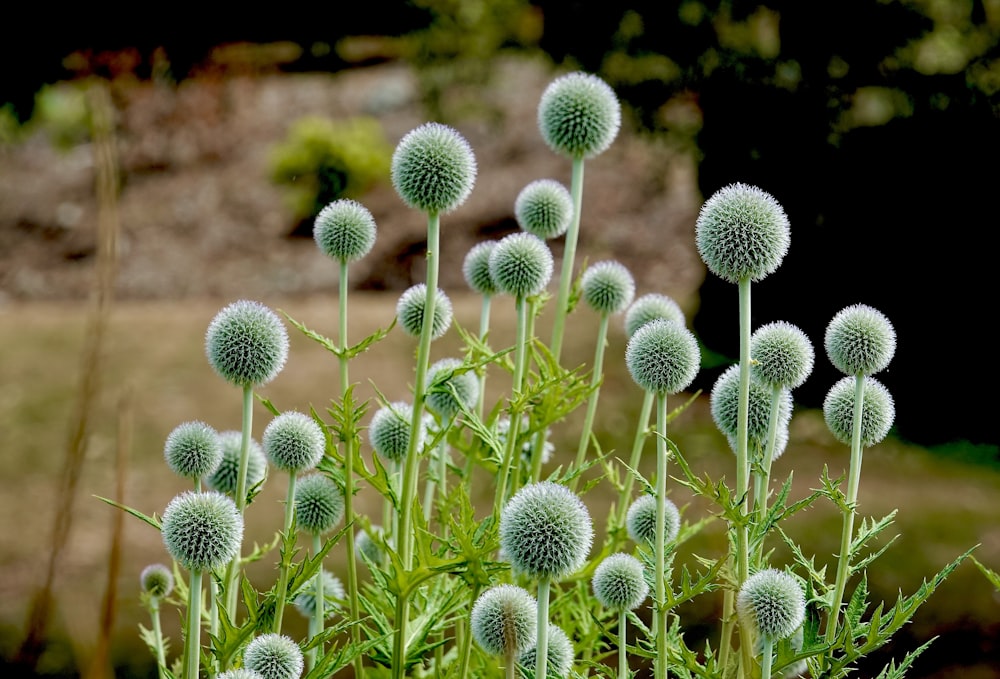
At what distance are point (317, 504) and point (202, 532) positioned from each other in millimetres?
439

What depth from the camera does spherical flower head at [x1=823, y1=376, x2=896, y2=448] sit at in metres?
1.92

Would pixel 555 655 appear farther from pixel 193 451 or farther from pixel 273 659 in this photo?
pixel 193 451

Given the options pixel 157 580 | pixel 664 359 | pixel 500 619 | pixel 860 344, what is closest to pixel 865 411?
pixel 860 344

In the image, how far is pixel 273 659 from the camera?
1.60 metres

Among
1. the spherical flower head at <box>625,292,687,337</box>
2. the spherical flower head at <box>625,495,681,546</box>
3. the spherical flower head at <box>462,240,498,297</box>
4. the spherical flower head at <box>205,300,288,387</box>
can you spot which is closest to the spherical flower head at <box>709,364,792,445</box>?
the spherical flower head at <box>625,495,681,546</box>

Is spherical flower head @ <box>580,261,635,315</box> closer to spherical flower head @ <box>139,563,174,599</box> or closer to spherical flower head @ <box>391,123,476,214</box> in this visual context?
spherical flower head @ <box>391,123,476,214</box>

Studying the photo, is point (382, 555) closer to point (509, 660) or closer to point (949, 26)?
point (509, 660)

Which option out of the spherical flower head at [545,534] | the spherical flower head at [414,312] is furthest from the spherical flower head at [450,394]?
the spherical flower head at [545,534]

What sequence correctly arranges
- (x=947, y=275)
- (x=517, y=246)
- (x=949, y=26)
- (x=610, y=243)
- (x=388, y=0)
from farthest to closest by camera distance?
(x=610, y=243)
(x=388, y=0)
(x=947, y=275)
(x=949, y=26)
(x=517, y=246)

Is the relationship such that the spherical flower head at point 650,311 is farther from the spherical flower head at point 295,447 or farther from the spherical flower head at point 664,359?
the spherical flower head at point 295,447

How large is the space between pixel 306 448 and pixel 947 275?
18.3 feet

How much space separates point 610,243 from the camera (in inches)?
366

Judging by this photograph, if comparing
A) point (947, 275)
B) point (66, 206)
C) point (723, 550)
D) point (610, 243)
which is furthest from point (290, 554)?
point (66, 206)

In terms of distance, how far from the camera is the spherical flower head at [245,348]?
5.88 feet
